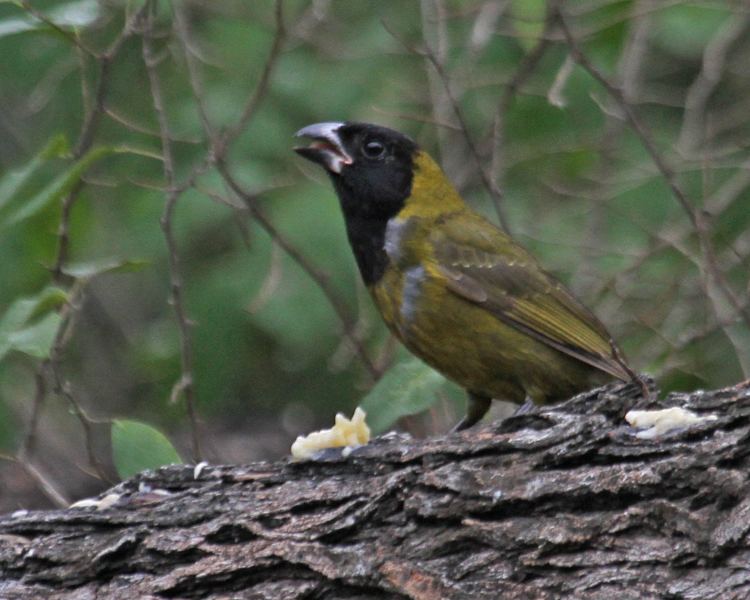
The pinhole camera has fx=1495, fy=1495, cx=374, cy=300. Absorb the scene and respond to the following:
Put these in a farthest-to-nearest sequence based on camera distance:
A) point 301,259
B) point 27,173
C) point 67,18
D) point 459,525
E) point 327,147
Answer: point 301,259
point 327,147
point 67,18
point 27,173
point 459,525

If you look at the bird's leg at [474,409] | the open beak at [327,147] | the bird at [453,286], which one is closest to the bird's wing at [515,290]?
the bird at [453,286]

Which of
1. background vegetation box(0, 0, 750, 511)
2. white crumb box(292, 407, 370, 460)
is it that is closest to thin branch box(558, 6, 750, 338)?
background vegetation box(0, 0, 750, 511)

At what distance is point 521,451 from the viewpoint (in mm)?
3180

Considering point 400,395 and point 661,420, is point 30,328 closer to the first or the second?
point 400,395

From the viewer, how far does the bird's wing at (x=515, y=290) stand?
4809 millimetres

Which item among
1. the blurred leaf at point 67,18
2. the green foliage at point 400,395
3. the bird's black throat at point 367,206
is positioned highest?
the blurred leaf at point 67,18

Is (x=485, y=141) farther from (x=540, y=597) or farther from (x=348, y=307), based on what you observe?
(x=540, y=597)

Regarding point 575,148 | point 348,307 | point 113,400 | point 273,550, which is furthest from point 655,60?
point 273,550

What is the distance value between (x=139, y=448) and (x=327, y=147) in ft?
5.14

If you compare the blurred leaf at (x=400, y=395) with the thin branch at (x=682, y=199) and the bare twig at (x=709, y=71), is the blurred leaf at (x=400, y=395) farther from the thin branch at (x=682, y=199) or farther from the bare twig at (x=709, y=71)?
the bare twig at (x=709, y=71)

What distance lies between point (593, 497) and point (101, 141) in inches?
161

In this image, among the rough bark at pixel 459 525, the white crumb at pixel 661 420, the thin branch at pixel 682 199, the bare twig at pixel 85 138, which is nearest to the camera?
the rough bark at pixel 459 525

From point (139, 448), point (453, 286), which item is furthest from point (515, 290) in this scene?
point (139, 448)

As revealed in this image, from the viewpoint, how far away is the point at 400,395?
4.25 metres
